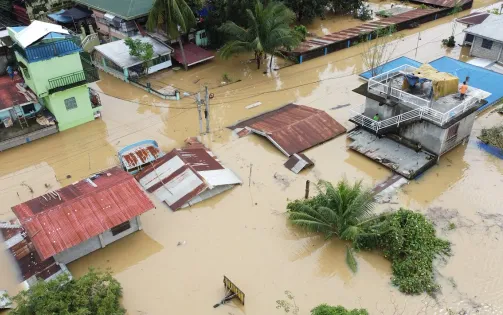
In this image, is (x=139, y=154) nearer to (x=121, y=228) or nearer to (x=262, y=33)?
(x=121, y=228)

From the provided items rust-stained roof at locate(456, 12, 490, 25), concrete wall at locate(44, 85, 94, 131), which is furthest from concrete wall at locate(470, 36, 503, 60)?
concrete wall at locate(44, 85, 94, 131)

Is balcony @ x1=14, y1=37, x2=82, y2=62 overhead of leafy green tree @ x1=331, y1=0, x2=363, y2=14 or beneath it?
overhead

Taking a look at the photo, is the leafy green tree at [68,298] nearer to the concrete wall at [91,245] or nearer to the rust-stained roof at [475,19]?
the concrete wall at [91,245]

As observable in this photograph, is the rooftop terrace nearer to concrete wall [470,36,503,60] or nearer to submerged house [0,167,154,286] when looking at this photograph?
submerged house [0,167,154,286]

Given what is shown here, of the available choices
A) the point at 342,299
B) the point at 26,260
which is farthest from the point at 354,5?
the point at 26,260

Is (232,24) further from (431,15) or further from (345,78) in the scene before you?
(431,15)

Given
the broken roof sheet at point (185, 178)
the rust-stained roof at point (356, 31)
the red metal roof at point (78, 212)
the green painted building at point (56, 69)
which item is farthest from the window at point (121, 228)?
the rust-stained roof at point (356, 31)
